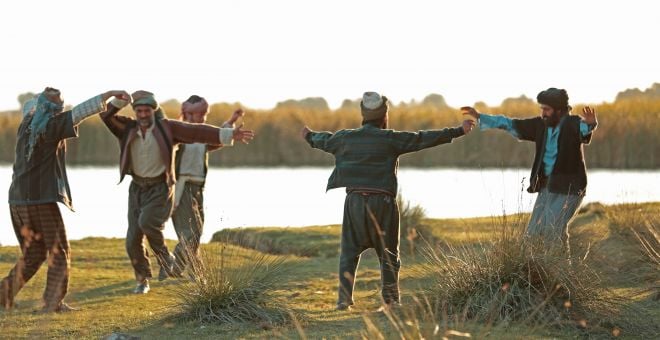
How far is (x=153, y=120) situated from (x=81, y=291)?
2200 mm

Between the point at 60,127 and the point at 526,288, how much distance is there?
427 cm

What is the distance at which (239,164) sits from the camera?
1458 inches

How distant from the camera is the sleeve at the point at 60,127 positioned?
31.8ft

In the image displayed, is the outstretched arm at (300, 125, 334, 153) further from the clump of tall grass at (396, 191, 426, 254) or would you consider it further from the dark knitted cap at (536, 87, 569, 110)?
the clump of tall grass at (396, 191, 426, 254)

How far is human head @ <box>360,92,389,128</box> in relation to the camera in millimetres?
9578

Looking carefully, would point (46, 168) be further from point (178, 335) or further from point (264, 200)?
point (264, 200)

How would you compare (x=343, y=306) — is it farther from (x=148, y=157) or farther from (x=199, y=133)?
(x=148, y=157)

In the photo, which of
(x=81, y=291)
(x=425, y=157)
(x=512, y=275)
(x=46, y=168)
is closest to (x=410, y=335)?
(x=512, y=275)

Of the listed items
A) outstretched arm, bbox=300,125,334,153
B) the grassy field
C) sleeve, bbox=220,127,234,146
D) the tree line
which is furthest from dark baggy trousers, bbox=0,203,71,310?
the tree line

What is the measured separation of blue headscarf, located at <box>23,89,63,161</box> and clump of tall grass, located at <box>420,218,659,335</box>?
374 cm

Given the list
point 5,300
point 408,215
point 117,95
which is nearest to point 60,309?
point 5,300

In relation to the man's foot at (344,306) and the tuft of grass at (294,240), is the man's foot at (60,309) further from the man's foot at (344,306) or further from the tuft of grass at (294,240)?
the tuft of grass at (294,240)

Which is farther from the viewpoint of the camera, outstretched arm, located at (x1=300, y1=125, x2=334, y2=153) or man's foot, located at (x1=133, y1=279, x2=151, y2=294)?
man's foot, located at (x1=133, y1=279, x2=151, y2=294)

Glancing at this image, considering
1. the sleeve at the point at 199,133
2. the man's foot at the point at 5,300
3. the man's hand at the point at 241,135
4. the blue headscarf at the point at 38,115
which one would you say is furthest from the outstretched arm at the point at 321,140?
the man's foot at the point at 5,300
